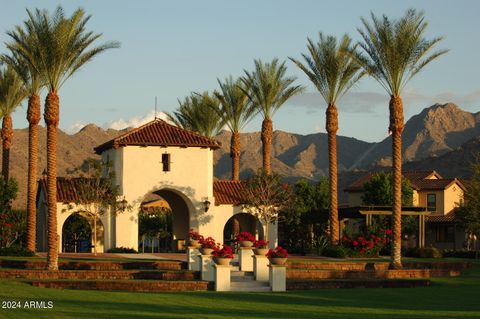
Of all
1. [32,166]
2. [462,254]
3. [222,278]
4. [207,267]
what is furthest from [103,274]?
[462,254]

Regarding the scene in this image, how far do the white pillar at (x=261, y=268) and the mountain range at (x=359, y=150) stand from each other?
94355 millimetres

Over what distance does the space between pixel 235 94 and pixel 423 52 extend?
64.9 feet

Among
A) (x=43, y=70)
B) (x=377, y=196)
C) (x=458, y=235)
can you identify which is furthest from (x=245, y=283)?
(x=458, y=235)

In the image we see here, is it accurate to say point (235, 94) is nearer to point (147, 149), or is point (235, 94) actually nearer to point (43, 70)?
point (147, 149)

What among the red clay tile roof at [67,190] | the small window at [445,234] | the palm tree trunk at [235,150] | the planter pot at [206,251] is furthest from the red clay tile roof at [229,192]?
the small window at [445,234]

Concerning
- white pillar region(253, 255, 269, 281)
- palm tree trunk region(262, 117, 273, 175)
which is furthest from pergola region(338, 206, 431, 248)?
white pillar region(253, 255, 269, 281)

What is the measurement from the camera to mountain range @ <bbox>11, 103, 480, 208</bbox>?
130250mm

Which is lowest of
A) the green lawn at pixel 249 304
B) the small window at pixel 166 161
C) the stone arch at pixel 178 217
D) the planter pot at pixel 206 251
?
the green lawn at pixel 249 304

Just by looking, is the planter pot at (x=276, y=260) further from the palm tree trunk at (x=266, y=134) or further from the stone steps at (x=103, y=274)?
the palm tree trunk at (x=266, y=134)

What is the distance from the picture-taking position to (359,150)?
199 meters

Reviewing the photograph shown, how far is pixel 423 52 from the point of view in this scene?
39.9 metres

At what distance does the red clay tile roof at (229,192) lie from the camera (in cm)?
5375

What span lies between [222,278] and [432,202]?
54.1 meters

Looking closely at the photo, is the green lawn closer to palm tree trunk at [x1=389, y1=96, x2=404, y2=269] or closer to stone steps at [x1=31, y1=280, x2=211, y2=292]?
stone steps at [x1=31, y1=280, x2=211, y2=292]
